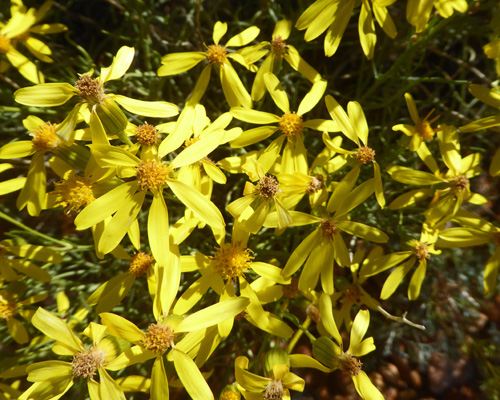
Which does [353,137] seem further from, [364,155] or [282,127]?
[282,127]

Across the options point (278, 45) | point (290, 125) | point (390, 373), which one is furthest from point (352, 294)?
point (278, 45)

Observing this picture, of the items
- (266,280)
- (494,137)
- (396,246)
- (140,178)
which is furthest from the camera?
(494,137)

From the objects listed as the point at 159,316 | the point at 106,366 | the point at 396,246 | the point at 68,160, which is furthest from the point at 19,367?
the point at 396,246

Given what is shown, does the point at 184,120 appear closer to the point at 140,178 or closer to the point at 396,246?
the point at 140,178

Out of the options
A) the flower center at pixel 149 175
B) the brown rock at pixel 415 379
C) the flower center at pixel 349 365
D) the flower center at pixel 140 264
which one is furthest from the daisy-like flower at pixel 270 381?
the brown rock at pixel 415 379

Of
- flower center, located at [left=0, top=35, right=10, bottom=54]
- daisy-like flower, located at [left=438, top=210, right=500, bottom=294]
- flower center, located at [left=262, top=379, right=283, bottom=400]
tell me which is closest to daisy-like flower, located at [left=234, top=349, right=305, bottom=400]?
flower center, located at [left=262, top=379, right=283, bottom=400]

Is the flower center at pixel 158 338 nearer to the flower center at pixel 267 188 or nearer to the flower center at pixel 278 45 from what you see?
the flower center at pixel 267 188
